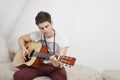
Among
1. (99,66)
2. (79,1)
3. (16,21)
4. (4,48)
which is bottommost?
(99,66)

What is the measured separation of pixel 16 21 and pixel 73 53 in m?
0.92

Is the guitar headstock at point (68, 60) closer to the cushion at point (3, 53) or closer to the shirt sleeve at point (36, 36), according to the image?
the shirt sleeve at point (36, 36)

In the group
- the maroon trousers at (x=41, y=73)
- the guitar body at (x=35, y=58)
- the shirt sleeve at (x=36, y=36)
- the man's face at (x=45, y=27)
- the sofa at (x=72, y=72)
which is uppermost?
the man's face at (x=45, y=27)

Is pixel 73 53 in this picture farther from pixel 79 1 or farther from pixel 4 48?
pixel 4 48

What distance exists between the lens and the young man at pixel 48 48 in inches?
90.8

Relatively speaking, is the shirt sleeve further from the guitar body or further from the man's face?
the man's face

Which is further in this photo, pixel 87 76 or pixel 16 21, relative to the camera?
pixel 16 21

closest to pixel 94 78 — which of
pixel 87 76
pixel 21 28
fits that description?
pixel 87 76

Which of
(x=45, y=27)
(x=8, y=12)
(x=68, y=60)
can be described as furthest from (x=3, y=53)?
(x=68, y=60)

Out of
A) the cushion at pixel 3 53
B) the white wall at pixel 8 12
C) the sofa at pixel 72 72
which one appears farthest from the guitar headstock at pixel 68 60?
the white wall at pixel 8 12

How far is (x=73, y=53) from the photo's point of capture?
11.6 feet

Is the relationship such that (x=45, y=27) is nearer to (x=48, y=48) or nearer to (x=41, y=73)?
(x=48, y=48)

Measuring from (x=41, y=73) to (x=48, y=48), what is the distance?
0.81ft

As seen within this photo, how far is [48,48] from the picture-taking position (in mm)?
2457
